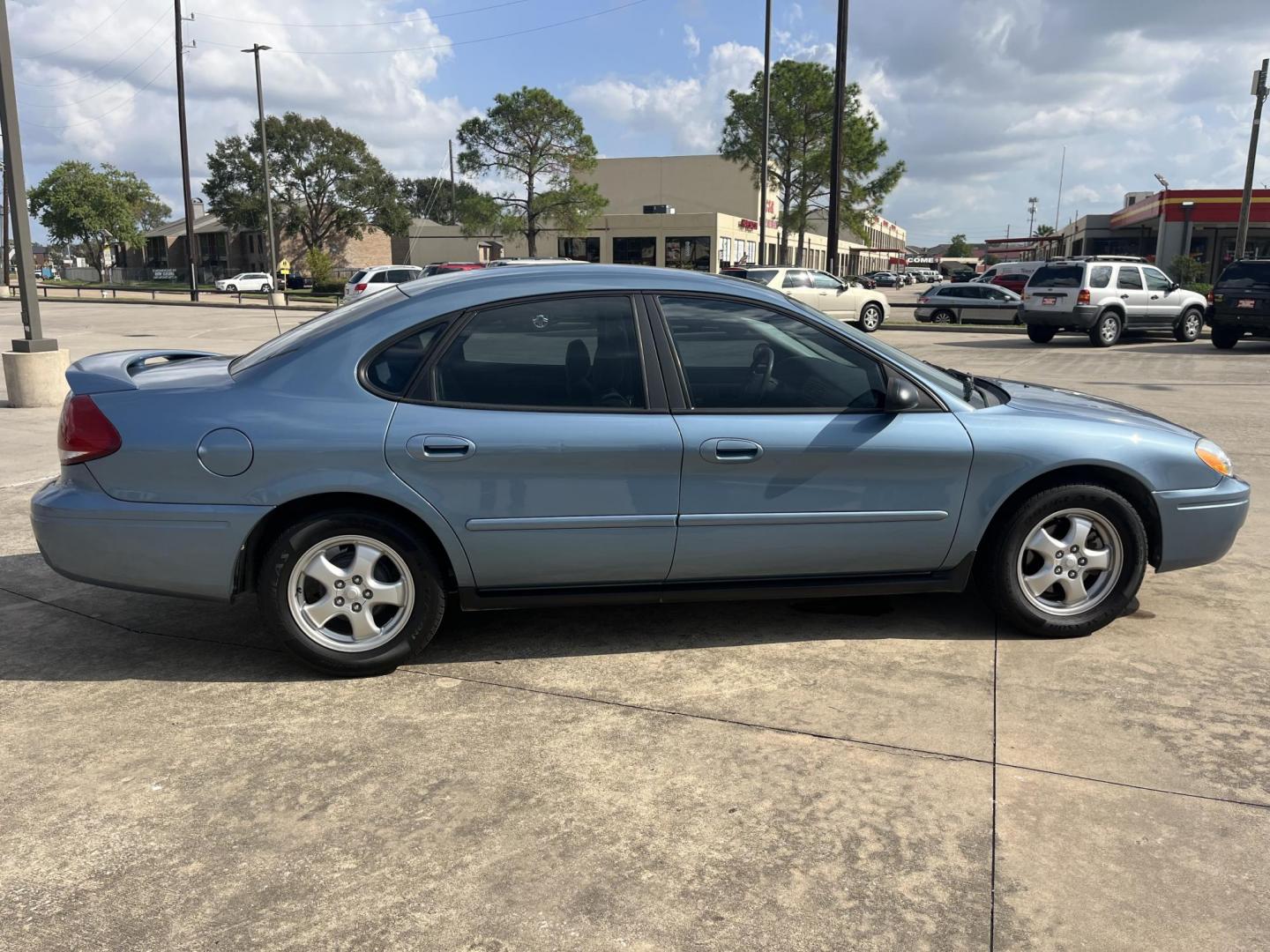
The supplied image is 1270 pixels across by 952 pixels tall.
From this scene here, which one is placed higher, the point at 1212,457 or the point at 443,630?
the point at 1212,457

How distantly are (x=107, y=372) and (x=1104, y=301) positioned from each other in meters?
19.9

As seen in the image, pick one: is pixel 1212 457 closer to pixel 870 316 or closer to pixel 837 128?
pixel 870 316

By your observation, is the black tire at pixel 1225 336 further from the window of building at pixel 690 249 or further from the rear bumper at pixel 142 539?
the window of building at pixel 690 249

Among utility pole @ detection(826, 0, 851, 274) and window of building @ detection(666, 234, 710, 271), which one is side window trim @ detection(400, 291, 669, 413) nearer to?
utility pole @ detection(826, 0, 851, 274)

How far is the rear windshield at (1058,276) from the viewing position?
65.3 feet

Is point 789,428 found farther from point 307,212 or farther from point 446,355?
point 307,212

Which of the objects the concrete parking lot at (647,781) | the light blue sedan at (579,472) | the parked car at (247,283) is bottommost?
the concrete parking lot at (647,781)

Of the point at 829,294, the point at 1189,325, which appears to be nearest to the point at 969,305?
the point at 829,294

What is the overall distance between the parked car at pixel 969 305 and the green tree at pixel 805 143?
19854mm

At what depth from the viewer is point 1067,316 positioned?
65.1 ft

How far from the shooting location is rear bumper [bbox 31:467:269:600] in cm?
374

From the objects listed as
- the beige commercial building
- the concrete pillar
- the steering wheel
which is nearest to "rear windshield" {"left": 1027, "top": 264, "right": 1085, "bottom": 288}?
the concrete pillar

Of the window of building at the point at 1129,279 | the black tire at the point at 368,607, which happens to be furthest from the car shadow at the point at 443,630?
the window of building at the point at 1129,279

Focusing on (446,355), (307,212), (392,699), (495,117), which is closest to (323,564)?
(392,699)
